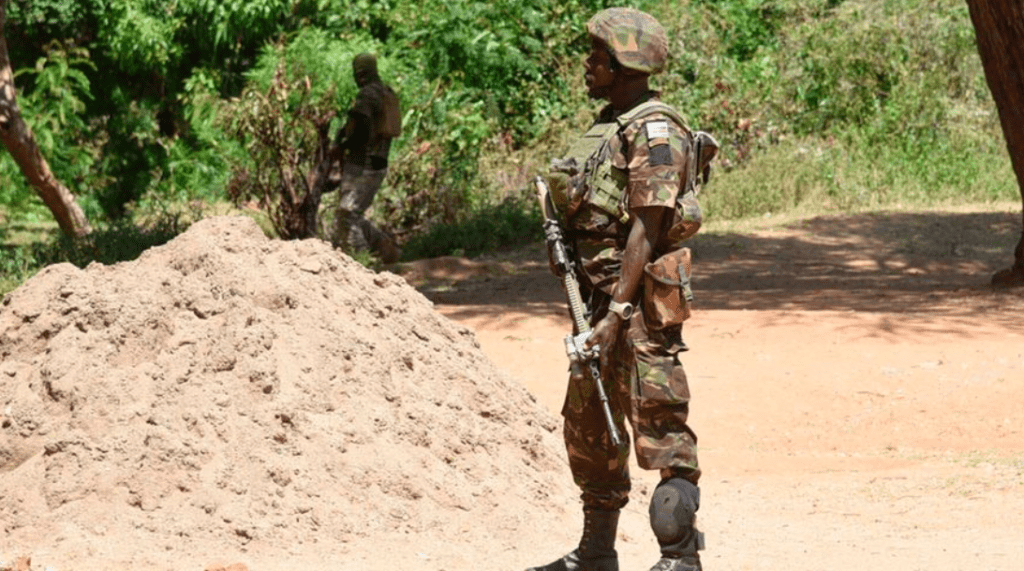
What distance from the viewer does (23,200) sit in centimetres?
1669

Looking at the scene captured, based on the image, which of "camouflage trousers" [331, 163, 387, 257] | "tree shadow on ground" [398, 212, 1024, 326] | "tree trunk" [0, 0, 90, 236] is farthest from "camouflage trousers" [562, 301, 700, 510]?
"tree trunk" [0, 0, 90, 236]

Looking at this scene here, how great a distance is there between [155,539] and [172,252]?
153cm

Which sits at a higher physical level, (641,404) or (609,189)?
(609,189)

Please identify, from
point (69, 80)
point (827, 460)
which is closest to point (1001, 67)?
point (827, 460)

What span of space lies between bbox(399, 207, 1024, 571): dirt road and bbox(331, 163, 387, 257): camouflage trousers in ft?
1.93

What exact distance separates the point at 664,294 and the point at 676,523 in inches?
25.0

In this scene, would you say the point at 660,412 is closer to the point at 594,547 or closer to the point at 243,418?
the point at 594,547

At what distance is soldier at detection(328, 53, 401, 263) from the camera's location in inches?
486

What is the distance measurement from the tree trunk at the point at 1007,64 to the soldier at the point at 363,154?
453cm

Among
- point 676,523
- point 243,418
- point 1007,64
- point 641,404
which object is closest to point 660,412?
point 641,404

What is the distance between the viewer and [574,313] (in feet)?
14.5

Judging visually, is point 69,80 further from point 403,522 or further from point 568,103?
point 403,522

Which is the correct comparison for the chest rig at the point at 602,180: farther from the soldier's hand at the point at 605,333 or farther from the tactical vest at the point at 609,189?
the soldier's hand at the point at 605,333

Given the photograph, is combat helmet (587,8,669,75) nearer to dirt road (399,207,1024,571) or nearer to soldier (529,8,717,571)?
soldier (529,8,717,571)
